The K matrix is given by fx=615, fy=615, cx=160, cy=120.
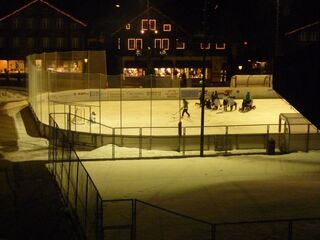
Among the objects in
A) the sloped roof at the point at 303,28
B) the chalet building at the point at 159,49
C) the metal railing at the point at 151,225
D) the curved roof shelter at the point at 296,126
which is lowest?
the metal railing at the point at 151,225

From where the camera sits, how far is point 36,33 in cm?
7138

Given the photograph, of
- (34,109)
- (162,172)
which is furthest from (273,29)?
(162,172)

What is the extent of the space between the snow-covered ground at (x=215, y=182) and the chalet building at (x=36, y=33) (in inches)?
1631

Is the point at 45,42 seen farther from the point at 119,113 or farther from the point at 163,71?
the point at 119,113

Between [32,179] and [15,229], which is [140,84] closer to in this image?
[32,179]

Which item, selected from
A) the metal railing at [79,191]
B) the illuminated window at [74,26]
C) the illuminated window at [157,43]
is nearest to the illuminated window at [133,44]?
the illuminated window at [157,43]

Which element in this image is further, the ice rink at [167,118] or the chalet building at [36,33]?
the chalet building at [36,33]

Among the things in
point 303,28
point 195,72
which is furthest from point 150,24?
point 303,28

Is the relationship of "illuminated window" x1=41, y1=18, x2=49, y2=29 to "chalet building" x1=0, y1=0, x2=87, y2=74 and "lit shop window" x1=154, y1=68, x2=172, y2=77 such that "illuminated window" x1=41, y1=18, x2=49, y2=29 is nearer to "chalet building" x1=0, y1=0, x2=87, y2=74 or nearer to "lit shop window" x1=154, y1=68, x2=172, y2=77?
"chalet building" x1=0, y1=0, x2=87, y2=74

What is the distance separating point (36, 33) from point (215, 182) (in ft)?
173

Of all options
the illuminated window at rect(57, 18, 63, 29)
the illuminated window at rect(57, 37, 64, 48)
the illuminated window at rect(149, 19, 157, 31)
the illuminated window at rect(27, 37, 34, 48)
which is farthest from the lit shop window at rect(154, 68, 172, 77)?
the illuminated window at rect(27, 37, 34, 48)

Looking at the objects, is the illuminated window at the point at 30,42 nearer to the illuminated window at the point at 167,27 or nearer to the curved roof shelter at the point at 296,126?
the illuminated window at the point at 167,27

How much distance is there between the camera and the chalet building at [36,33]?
70.9 metres

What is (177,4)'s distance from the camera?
254 feet
